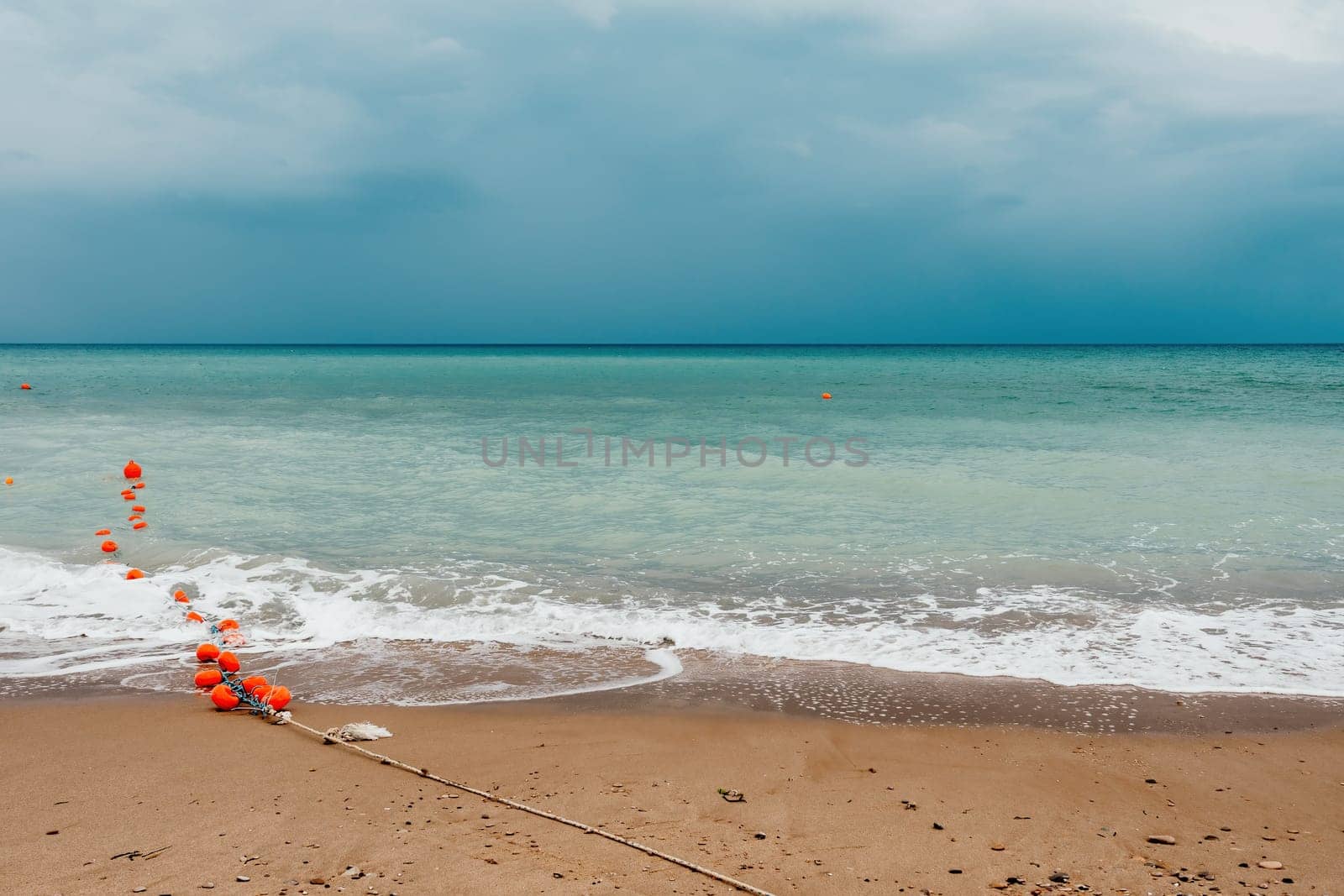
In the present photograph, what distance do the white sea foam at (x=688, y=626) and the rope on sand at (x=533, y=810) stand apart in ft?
3.73

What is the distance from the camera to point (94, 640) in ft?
22.1

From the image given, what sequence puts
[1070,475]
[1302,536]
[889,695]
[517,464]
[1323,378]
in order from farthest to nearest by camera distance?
[1323,378] → [517,464] → [1070,475] → [1302,536] → [889,695]

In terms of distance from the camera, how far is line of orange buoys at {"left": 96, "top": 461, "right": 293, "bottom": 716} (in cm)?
523

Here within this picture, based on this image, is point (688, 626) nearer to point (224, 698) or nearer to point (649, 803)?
point (649, 803)

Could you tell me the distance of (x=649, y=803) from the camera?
4.05m

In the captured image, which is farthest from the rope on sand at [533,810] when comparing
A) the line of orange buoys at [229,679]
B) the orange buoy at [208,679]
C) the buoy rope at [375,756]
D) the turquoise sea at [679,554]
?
the orange buoy at [208,679]

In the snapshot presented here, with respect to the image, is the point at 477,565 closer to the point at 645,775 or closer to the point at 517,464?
the point at 645,775

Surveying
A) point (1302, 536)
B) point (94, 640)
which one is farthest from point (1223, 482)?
point (94, 640)

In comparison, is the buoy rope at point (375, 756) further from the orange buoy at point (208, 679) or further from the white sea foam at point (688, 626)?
the white sea foam at point (688, 626)

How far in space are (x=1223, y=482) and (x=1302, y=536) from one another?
155 inches

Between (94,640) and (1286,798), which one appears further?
(94,640)

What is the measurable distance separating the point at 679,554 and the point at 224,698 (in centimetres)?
506

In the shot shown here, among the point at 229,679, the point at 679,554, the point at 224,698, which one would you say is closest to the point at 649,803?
the point at 224,698

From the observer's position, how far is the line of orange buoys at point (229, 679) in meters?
5.23
